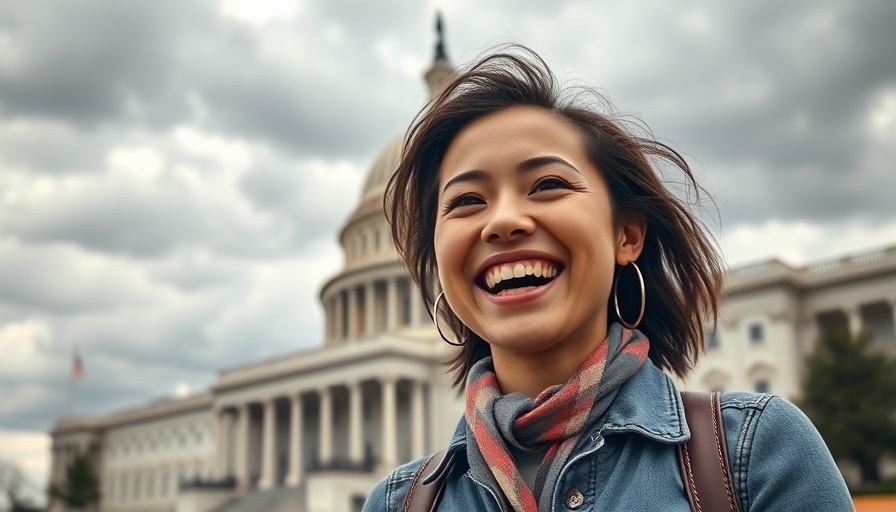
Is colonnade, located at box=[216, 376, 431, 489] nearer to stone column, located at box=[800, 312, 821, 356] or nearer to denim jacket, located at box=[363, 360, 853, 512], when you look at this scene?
stone column, located at box=[800, 312, 821, 356]

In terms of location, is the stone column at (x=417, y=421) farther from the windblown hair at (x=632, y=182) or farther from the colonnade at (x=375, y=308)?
the windblown hair at (x=632, y=182)

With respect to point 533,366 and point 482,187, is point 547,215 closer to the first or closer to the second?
point 482,187

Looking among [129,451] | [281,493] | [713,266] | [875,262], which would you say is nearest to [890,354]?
[875,262]

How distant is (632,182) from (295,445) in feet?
229

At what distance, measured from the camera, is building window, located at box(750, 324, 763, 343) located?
5572 cm

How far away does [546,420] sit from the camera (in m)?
2.85

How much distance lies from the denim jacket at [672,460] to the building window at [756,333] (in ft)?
183

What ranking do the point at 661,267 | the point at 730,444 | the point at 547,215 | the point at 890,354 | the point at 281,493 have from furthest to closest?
the point at 281,493, the point at 890,354, the point at 661,267, the point at 547,215, the point at 730,444

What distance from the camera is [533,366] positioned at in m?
3.13

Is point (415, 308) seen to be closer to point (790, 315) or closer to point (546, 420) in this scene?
point (790, 315)

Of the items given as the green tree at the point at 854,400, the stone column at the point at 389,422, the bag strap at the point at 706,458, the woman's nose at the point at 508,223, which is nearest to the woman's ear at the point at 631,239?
the woman's nose at the point at 508,223

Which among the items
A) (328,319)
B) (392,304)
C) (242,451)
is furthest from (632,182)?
(328,319)

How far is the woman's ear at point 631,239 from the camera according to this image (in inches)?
135

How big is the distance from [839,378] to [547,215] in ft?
156
